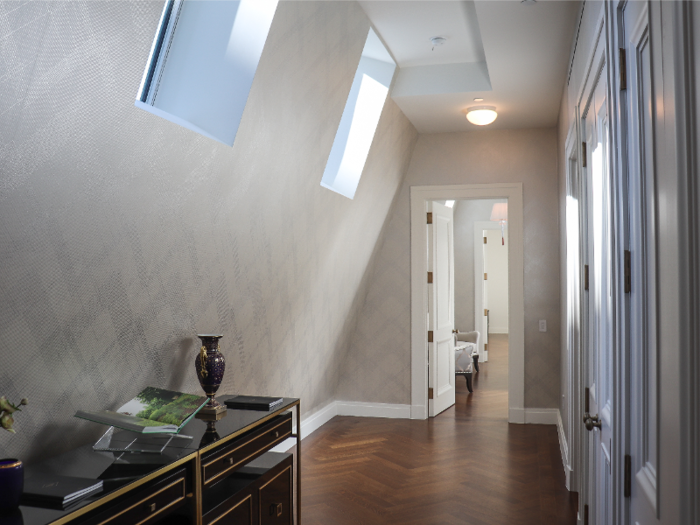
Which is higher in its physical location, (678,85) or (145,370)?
(678,85)

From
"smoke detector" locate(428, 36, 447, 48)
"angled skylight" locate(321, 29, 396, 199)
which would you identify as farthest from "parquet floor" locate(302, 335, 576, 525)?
"smoke detector" locate(428, 36, 447, 48)

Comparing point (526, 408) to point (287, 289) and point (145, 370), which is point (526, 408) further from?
point (145, 370)

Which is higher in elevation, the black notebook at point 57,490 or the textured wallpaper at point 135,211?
the textured wallpaper at point 135,211

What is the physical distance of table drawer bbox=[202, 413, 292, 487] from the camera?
2.34 metres

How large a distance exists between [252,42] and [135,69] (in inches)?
35.2

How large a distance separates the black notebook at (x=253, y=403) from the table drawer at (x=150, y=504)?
0.78 m

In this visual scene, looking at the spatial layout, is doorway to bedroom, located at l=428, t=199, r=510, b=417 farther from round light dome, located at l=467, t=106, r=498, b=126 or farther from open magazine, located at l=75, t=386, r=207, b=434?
open magazine, located at l=75, t=386, r=207, b=434

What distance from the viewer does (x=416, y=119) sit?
5309mm

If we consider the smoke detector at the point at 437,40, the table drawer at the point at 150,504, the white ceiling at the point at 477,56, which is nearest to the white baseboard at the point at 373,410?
the white ceiling at the point at 477,56

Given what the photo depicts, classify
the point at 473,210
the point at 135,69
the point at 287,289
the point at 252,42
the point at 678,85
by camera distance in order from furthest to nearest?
the point at 473,210 → the point at 287,289 → the point at 252,42 → the point at 135,69 → the point at 678,85

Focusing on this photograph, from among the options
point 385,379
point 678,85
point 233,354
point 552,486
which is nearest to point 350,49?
point 233,354

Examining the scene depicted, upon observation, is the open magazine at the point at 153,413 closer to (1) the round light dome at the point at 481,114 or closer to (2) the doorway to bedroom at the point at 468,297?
(1) the round light dome at the point at 481,114

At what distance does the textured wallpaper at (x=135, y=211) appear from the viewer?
1.70m

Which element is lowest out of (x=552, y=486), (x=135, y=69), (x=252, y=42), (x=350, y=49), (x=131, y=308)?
(x=552, y=486)
